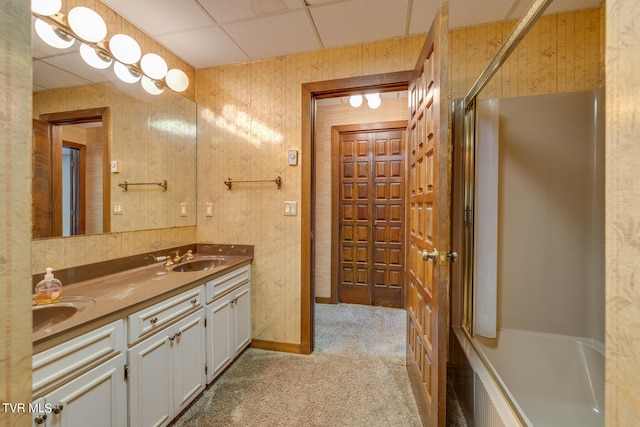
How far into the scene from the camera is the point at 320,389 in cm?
182

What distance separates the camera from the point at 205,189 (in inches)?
98.1

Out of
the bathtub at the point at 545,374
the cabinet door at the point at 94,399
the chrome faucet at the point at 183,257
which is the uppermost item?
the chrome faucet at the point at 183,257

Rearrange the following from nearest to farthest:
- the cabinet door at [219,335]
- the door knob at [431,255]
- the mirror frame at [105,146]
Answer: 1. the door knob at [431,255]
2. the mirror frame at [105,146]
3. the cabinet door at [219,335]

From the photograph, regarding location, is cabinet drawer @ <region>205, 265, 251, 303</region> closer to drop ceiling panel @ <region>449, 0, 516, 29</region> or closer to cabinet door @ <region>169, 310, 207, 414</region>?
cabinet door @ <region>169, 310, 207, 414</region>

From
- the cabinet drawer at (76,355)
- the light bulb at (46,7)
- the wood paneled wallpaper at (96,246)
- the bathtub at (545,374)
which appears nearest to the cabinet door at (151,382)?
the cabinet drawer at (76,355)

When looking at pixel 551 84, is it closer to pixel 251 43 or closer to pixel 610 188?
pixel 610 188

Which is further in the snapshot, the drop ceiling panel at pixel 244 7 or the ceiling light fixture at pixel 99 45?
the drop ceiling panel at pixel 244 7

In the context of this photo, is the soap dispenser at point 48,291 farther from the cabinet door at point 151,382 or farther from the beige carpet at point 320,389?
the beige carpet at point 320,389

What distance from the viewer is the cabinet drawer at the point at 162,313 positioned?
1279 millimetres

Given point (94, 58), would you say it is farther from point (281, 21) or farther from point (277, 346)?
point (277, 346)

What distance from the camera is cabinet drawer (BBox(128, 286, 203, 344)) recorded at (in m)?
1.28

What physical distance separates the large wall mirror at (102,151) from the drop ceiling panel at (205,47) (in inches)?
14.4

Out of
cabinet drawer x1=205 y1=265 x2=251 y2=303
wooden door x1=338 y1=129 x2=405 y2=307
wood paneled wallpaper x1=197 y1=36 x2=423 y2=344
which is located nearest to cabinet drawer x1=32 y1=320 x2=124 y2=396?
cabinet drawer x1=205 y1=265 x2=251 y2=303

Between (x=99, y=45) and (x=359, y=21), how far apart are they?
1723 mm
